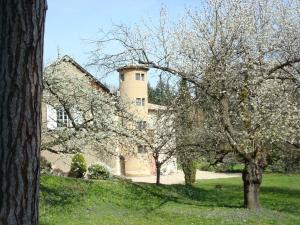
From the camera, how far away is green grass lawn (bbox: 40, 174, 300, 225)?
514 inches

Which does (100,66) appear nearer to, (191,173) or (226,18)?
(226,18)

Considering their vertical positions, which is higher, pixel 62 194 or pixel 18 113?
pixel 18 113

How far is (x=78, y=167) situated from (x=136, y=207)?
9.43m

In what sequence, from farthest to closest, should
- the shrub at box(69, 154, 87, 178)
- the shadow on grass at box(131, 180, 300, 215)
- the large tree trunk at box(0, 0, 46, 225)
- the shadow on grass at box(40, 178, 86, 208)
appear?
the shrub at box(69, 154, 87, 178) < the shadow on grass at box(131, 180, 300, 215) < the shadow on grass at box(40, 178, 86, 208) < the large tree trunk at box(0, 0, 46, 225)

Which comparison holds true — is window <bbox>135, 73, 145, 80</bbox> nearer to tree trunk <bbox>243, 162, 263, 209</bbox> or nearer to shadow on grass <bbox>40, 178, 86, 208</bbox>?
shadow on grass <bbox>40, 178, 86, 208</bbox>

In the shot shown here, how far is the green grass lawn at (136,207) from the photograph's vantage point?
13.0 metres

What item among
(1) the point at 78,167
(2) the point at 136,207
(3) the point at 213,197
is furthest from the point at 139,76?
(2) the point at 136,207

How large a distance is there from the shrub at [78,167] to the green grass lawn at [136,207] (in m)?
5.37

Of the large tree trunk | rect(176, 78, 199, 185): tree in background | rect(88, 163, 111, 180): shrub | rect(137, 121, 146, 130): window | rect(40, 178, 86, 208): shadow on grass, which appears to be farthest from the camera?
rect(88, 163, 111, 180): shrub

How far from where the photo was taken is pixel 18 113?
10.8 feet

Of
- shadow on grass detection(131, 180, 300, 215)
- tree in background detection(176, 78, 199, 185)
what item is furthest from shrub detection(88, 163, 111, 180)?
tree in background detection(176, 78, 199, 185)

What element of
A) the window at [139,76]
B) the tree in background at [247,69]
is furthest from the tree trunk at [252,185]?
the window at [139,76]

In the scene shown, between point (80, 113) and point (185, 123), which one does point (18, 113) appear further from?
point (185, 123)

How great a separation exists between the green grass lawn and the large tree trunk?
931 cm
